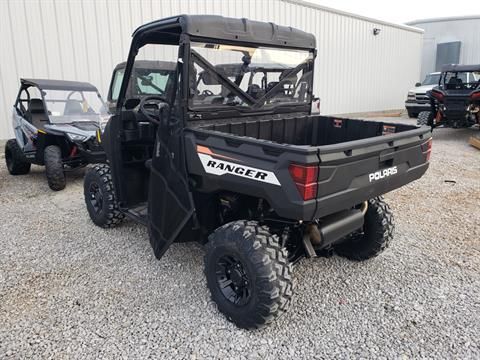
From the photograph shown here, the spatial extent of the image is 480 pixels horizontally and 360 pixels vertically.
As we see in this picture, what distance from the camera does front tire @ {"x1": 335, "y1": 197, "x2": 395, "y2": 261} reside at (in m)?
3.12

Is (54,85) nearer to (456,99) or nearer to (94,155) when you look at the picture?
(94,155)

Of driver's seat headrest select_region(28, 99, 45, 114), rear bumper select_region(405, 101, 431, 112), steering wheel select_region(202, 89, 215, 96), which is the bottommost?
rear bumper select_region(405, 101, 431, 112)

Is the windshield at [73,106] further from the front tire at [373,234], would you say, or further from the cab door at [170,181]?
the front tire at [373,234]

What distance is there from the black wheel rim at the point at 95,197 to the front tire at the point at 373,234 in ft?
7.88

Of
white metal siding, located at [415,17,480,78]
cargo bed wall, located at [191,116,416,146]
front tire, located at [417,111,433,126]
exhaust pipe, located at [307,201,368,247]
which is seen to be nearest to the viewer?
exhaust pipe, located at [307,201,368,247]

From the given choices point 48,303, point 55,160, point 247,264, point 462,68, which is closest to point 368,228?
point 247,264

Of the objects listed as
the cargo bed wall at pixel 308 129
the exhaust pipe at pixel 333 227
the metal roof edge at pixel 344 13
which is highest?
the metal roof edge at pixel 344 13

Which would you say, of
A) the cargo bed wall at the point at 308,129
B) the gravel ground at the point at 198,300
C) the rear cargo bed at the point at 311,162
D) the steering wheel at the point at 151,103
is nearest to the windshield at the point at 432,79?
the gravel ground at the point at 198,300

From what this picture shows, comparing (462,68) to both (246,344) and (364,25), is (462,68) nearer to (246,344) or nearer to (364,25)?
(364,25)

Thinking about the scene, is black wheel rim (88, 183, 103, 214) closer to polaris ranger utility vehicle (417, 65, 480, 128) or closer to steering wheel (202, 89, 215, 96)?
steering wheel (202, 89, 215, 96)

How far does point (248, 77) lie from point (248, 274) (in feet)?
4.91

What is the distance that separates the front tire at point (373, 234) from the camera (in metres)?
3.12

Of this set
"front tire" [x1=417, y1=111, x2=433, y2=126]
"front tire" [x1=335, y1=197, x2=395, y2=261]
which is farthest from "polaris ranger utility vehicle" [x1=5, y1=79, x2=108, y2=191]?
"front tire" [x1=417, y1=111, x2=433, y2=126]

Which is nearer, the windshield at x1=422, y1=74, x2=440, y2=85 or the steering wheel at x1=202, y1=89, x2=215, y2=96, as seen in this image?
the steering wheel at x1=202, y1=89, x2=215, y2=96
